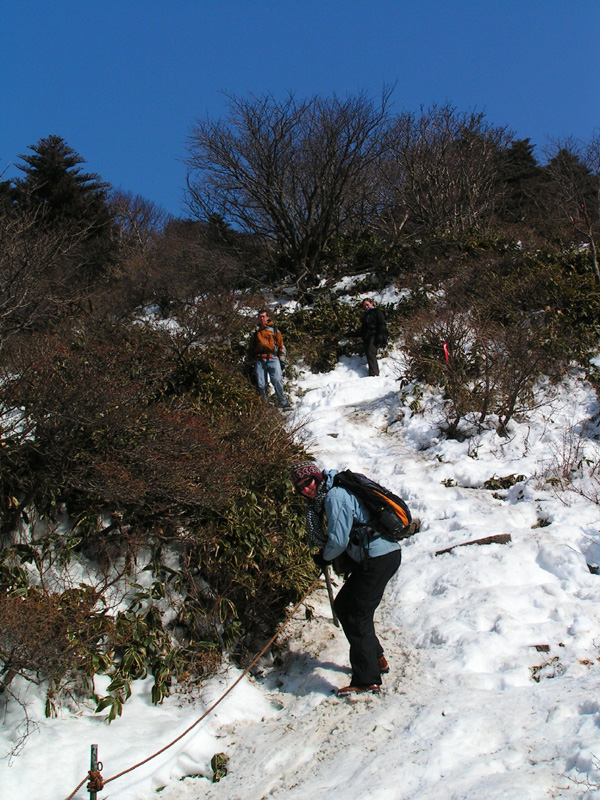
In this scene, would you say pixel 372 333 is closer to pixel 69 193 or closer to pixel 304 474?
pixel 304 474

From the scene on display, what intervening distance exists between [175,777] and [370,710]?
1278mm

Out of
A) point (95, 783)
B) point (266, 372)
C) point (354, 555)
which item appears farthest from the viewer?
point (266, 372)

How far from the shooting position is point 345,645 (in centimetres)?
476

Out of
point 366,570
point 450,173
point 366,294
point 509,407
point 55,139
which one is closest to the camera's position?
point 366,570

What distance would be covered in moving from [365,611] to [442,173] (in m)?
16.0

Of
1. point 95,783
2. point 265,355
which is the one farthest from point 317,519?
point 265,355

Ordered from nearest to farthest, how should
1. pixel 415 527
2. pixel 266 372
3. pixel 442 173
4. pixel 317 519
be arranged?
pixel 317 519, pixel 415 527, pixel 266 372, pixel 442 173

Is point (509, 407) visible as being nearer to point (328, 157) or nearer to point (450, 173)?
point (328, 157)

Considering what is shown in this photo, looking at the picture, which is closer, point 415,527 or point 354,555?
point 354,555

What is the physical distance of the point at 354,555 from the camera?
3979 millimetres

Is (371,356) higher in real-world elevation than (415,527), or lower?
higher

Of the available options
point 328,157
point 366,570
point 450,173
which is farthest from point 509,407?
point 450,173

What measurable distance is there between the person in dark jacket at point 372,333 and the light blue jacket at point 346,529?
23.0 ft

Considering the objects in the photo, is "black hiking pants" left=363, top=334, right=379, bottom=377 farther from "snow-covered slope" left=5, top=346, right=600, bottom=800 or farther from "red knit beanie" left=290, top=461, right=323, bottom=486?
"red knit beanie" left=290, top=461, right=323, bottom=486
